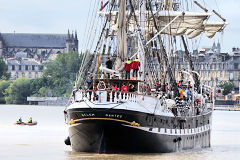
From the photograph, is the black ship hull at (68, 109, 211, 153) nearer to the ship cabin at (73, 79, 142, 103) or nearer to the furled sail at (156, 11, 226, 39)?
the ship cabin at (73, 79, 142, 103)

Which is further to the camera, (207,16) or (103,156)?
(207,16)

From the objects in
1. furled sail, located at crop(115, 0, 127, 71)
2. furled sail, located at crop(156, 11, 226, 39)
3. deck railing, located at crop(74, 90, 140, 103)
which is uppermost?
furled sail, located at crop(156, 11, 226, 39)

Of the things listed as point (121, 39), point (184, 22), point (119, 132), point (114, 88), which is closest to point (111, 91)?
point (114, 88)

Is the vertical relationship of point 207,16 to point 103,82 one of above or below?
above

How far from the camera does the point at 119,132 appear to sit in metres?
47.6

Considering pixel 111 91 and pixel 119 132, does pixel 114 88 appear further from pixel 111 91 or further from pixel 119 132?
pixel 119 132

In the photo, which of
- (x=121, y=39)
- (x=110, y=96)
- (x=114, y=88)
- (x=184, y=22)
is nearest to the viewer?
(x=110, y=96)

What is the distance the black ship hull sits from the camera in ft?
154

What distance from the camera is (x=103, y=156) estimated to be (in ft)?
156

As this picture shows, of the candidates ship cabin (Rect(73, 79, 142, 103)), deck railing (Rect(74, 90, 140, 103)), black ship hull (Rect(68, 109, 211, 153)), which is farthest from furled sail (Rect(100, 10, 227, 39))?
deck railing (Rect(74, 90, 140, 103))

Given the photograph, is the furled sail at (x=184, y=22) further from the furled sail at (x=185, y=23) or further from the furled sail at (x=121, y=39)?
the furled sail at (x=121, y=39)

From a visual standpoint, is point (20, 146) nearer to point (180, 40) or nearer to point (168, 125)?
point (168, 125)

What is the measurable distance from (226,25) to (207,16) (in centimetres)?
586

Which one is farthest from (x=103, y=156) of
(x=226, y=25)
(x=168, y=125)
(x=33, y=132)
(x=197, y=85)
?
(x=33, y=132)
